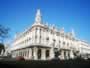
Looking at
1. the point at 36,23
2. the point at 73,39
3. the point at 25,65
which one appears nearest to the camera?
the point at 25,65

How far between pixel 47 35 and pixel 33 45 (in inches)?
278

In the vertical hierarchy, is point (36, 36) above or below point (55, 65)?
above

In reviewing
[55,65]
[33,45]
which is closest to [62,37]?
[33,45]

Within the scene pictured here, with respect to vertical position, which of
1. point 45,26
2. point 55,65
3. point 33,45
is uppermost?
point 45,26

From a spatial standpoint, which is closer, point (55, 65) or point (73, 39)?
point (55, 65)

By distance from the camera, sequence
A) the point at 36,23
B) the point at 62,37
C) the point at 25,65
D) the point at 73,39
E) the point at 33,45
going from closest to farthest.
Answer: the point at 25,65, the point at 33,45, the point at 36,23, the point at 62,37, the point at 73,39

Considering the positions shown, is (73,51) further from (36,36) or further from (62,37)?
(36,36)

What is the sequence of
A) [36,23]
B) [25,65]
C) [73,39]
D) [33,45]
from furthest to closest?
[73,39], [36,23], [33,45], [25,65]

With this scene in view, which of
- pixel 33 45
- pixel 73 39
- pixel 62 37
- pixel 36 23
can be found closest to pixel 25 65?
pixel 33 45

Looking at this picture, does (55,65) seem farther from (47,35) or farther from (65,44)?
(65,44)

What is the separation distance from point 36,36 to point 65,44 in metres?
16.1

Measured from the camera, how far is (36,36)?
133 ft

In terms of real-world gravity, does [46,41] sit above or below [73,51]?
above

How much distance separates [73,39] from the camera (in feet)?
189
